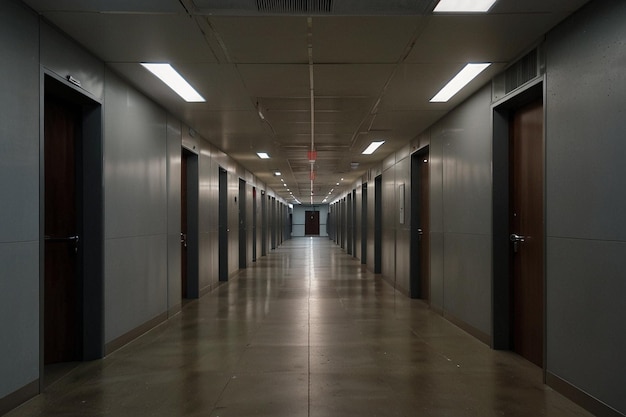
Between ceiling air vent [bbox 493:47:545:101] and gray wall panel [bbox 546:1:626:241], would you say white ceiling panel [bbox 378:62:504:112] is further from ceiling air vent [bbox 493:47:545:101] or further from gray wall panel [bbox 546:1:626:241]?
gray wall panel [bbox 546:1:626:241]

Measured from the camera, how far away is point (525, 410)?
3357mm

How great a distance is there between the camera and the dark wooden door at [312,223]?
1742 inches

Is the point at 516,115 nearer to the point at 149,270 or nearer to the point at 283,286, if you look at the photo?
the point at 149,270

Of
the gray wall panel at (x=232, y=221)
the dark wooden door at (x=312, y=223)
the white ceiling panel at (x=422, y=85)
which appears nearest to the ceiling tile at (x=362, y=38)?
the white ceiling panel at (x=422, y=85)

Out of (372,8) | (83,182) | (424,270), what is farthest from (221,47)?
(424,270)

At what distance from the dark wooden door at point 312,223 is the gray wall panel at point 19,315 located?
133ft

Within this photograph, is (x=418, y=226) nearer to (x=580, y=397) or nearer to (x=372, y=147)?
(x=372, y=147)

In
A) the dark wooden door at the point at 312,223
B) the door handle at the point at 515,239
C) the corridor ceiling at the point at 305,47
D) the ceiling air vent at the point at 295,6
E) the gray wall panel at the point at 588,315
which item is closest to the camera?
the gray wall panel at the point at 588,315

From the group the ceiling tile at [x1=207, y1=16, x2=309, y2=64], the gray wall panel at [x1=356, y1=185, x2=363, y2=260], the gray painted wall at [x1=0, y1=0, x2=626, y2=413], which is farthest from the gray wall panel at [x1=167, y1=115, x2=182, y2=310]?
the gray wall panel at [x1=356, y1=185, x2=363, y2=260]

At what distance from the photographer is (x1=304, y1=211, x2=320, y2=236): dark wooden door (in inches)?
1742

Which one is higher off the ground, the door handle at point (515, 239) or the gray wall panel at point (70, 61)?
the gray wall panel at point (70, 61)

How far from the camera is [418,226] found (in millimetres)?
A: 8586

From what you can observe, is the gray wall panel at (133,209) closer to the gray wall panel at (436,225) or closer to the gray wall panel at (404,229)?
the gray wall panel at (436,225)

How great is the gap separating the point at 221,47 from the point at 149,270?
3.13 m
